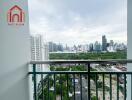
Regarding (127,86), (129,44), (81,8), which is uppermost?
(81,8)

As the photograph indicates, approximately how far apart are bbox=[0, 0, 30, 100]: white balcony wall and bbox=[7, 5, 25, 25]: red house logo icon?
0.07 ft

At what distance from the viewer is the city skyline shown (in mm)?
2648

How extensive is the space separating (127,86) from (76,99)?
84cm

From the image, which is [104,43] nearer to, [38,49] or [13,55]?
[38,49]

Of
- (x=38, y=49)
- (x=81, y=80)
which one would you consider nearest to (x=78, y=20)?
(x=38, y=49)

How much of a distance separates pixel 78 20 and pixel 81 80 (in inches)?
37.8

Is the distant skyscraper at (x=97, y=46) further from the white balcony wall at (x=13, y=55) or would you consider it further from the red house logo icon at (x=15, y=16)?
the red house logo icon at (x=15, y=16)

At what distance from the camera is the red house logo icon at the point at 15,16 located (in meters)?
2.45

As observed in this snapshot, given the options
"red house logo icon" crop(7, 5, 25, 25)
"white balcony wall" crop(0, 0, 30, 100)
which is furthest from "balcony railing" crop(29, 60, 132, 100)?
"red house logo icon" crop(7, 5, 25, 25)

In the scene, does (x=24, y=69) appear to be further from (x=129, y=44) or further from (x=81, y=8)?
(x=129, y=44)

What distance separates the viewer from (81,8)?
269 cm

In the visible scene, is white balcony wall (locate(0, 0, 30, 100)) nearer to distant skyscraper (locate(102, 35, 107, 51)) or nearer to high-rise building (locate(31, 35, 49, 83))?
high-rise building (locate(31, 35, 49, 83))

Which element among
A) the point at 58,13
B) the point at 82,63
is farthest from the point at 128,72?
the point at 58,13

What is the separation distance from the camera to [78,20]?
2.69 m
